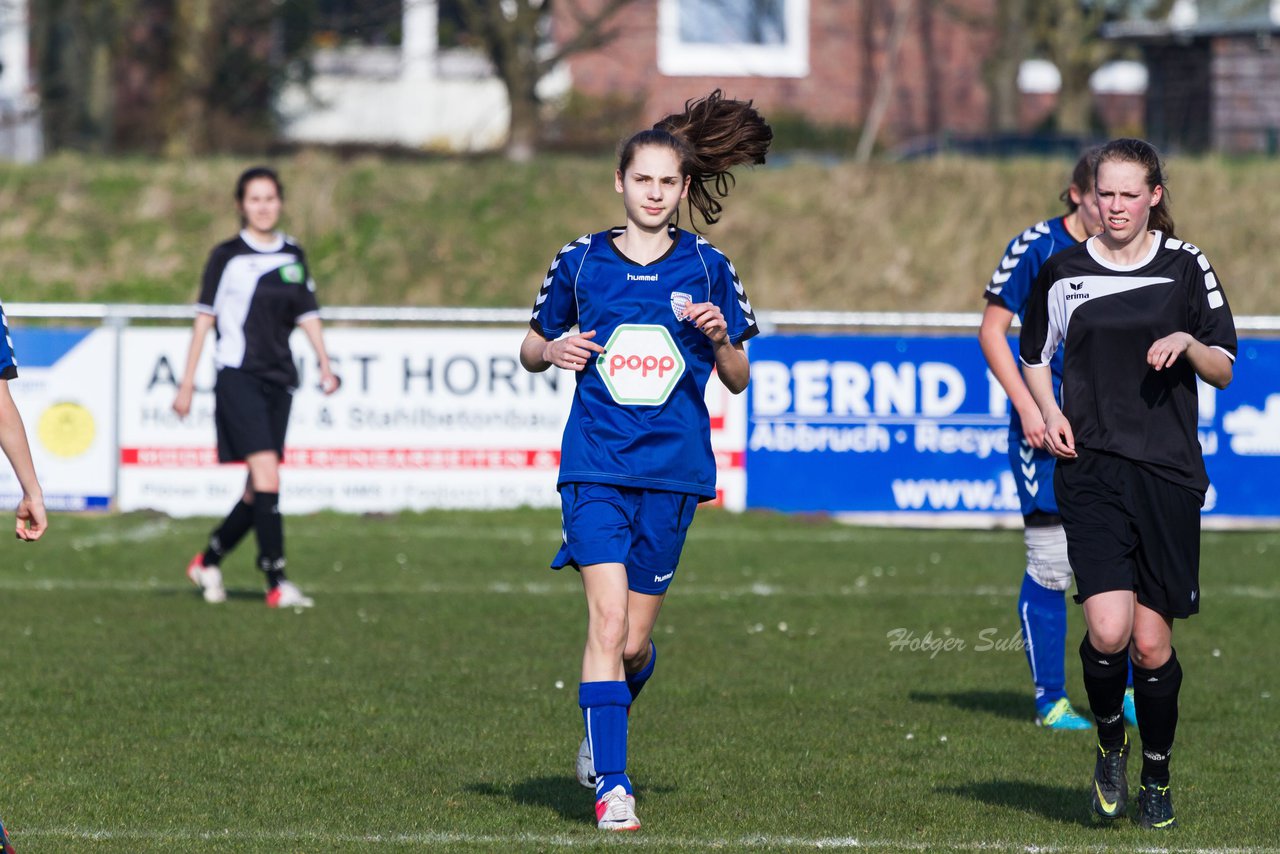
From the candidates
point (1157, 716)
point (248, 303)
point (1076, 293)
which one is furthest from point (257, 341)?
point (1157, 716)

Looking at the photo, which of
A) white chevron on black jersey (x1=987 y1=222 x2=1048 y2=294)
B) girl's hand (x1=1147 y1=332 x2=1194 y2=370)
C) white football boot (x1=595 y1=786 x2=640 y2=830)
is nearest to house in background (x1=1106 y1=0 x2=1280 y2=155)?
white chevron on black jersey (x1=987 y1=222 x2=1048 y2=294)

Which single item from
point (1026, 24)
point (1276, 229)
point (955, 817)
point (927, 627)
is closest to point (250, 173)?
point (927, 627)

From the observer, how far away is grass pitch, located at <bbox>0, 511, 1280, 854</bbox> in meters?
5.55

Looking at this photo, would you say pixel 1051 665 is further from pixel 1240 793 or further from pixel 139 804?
pixel 139 804

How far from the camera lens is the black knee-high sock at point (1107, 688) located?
552 cm

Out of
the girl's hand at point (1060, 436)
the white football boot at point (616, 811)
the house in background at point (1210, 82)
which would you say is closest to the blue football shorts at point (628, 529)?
the white football boot at point (616, 811)

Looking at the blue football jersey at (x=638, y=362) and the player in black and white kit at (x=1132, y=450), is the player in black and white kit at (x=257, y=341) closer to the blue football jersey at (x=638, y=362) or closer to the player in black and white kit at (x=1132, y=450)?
the blue football jersey at (x=638, y=362)

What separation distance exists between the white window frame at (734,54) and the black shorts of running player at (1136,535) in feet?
102

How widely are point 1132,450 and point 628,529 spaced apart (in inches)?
57.4

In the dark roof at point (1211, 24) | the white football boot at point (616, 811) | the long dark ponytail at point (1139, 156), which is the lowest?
the white football boot at point (616, 811)

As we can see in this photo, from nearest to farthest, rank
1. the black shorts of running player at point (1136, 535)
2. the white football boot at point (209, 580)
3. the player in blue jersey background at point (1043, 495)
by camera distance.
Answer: the black shorts of running player at point (1136, 535), the player in blue jersey background at point (1043, 495), the white football boot at point (209, 580)

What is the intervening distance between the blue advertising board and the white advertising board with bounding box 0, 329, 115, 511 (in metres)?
4.87

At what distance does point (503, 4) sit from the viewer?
92.8 feet

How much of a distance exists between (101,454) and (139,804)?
9.10 m
